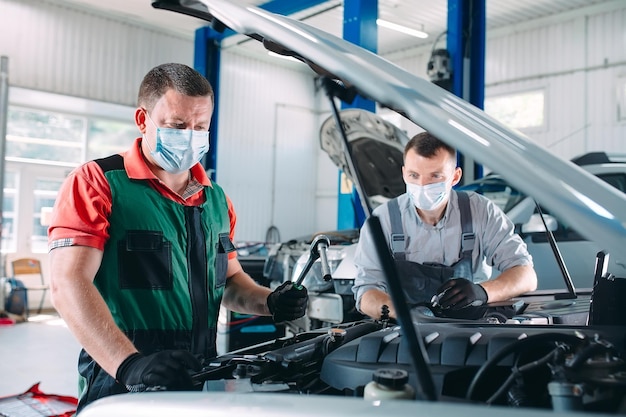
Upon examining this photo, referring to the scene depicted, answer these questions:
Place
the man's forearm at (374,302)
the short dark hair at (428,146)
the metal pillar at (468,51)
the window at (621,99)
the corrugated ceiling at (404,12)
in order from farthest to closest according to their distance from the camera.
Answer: the corrugated ceiling at (404,12) < the window at (621,99) < the metal pillar at (468,51) < the short dark hair at (428,146) < the man's forearm at (374,302)

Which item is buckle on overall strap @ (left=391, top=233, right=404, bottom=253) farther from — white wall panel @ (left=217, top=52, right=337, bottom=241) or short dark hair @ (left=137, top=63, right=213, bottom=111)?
white wall panel @ (left=217, top=52, right=337, bottom=241)

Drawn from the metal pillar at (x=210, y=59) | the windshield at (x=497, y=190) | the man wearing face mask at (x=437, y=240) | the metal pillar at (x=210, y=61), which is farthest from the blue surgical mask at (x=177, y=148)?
the metal pillar at (x=210, y=59)

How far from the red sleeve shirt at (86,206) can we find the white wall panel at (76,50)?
833 centimetres

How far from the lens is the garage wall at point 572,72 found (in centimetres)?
891

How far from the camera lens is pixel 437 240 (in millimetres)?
2482

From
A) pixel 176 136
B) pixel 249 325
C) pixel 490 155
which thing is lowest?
pixel 249 325

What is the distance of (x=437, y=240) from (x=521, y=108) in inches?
342

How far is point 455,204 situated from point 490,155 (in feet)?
5.45

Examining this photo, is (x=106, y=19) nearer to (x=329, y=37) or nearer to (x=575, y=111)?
(x=575, y=111)

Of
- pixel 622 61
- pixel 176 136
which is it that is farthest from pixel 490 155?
pixel 622 61

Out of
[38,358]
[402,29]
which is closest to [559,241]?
[38,358]

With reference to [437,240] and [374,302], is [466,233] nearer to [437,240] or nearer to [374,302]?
[437,240]

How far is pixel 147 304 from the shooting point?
5.25ft

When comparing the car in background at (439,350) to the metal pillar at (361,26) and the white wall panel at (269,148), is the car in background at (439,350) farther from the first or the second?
the white wall panel at (269,148)
